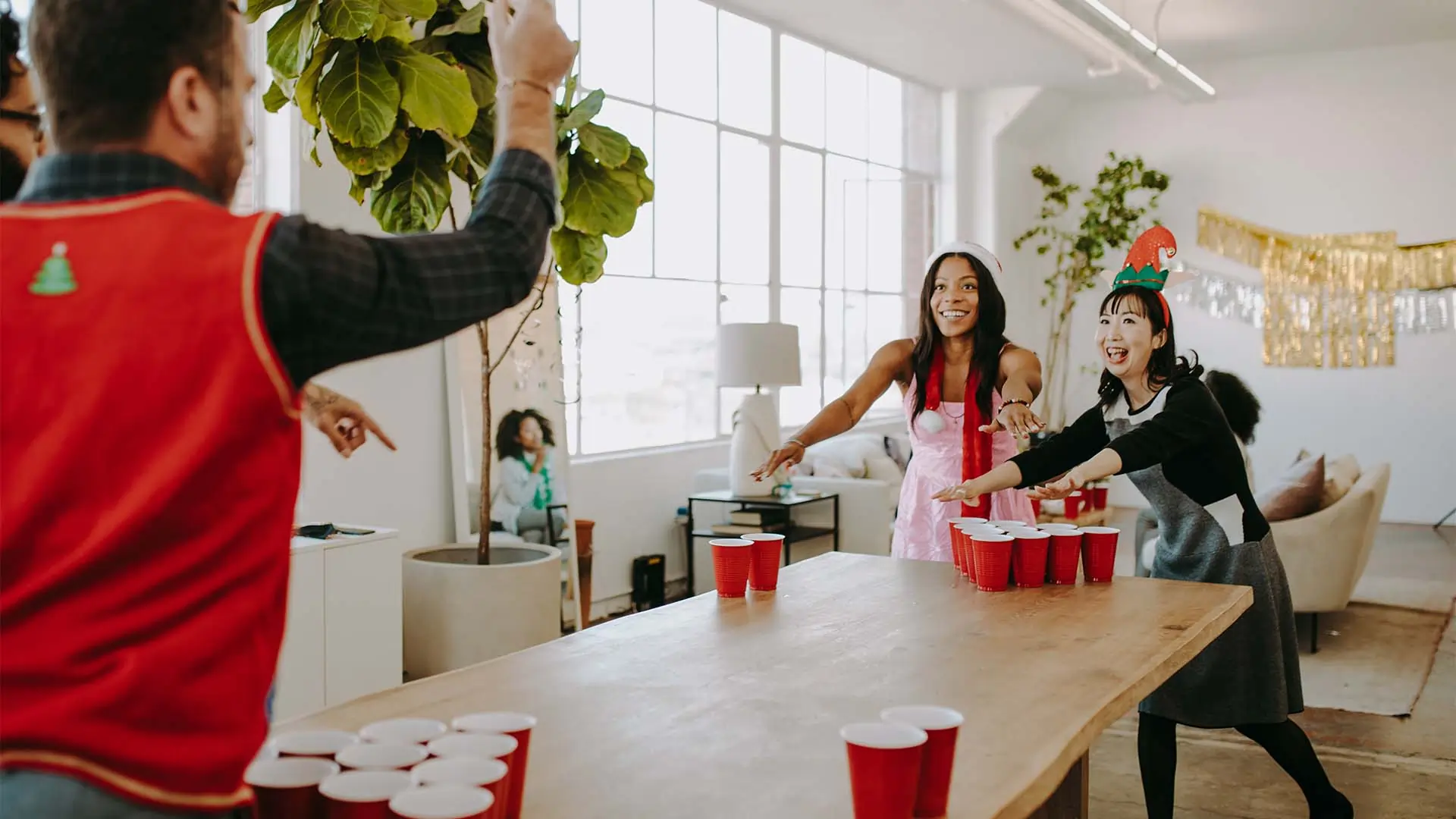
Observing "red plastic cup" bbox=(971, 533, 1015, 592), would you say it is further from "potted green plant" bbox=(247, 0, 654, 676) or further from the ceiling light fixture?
the ceiling light fixture

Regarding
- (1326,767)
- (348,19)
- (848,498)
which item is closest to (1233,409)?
(1326,767)

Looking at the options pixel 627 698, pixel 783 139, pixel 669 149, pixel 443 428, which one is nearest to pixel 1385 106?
pixel 783 139

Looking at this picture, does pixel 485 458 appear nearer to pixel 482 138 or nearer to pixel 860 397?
pixel 482 138

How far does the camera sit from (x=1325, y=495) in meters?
5.18

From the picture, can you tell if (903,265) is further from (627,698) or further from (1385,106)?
(627,698)

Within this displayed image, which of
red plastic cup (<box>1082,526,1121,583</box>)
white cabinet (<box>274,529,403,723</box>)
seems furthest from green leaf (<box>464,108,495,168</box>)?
red plastic cup (<box>1082,526,1121,583</box>)

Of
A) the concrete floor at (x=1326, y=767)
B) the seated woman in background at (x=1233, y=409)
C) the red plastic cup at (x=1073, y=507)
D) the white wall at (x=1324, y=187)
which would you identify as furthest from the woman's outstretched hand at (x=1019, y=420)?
the white wall at (x=1324, y=187)

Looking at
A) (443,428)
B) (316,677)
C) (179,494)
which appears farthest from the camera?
(443,428)

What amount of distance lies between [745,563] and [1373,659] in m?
3.62

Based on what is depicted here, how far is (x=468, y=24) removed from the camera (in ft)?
11.8

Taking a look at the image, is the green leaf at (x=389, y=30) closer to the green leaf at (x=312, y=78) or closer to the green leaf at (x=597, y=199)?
the green leaf at (x=312, y=78)

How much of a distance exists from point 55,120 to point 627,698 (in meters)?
0.98

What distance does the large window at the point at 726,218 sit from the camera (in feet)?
20.7

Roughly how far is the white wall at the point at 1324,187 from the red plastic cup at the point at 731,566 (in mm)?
7954
